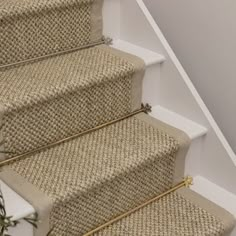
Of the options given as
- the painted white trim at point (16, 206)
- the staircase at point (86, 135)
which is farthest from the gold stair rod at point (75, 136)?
the painted white trim at point (16, 206)

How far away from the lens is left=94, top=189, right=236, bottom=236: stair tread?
4.73ft

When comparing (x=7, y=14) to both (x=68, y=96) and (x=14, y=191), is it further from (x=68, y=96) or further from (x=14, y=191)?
(x=14, y=191)

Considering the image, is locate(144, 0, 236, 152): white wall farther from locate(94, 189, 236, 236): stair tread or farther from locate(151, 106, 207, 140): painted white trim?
locate(94, 189, 236, 236): stair tread

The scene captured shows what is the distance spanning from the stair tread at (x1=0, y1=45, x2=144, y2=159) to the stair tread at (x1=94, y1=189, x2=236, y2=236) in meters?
0.34

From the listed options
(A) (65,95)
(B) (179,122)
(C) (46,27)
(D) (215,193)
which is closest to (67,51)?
(C) (46,27)

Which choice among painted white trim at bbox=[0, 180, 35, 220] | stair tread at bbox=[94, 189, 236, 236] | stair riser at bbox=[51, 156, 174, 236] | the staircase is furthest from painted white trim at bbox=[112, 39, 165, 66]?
painted white trim at bbox=[0, 180, 35, 220]

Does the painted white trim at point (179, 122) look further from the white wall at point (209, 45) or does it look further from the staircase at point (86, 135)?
the white wall at point (209, 45)

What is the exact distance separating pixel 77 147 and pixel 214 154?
1.65ft

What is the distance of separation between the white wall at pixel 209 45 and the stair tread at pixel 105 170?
0.28 meters

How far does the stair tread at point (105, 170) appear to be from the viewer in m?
1.34

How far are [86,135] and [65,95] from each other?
6.5 inches

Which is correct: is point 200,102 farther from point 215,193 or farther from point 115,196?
point 115,196

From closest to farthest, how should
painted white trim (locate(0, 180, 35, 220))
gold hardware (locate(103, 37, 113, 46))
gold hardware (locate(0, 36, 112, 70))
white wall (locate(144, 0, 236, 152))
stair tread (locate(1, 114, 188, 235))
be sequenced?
painted white trim (locate(0, 180, 35, 220)), stair tread (locate(1, 114, 188, 235)), gold hardware (locate(0, 36, 112, 70)), white wall (locate(144, 0, 236, 152)), gold hardware (locate(103, 37, 113, 46))

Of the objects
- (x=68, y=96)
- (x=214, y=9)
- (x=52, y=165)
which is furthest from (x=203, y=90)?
(x=52, y=165)
